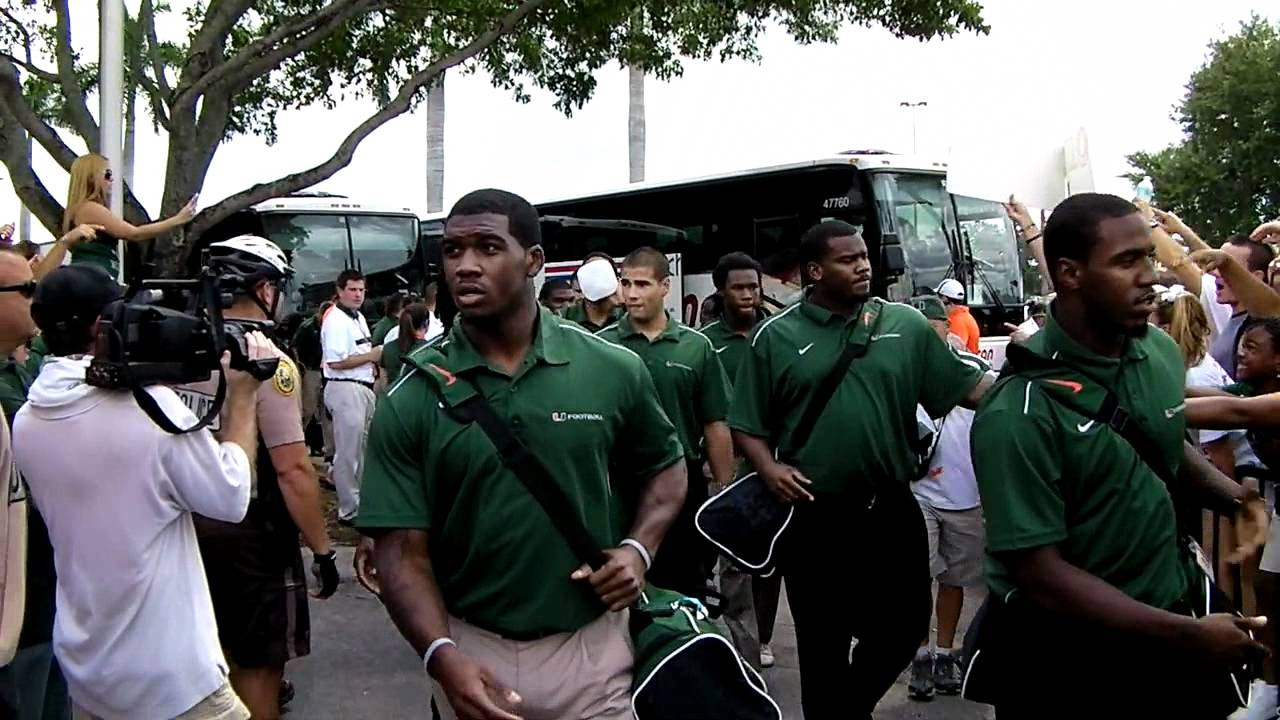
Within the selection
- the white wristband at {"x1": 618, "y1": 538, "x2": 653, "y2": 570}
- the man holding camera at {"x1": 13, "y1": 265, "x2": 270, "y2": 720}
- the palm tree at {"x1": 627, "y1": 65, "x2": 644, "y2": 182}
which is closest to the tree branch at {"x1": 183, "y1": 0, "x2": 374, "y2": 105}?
the man holding camera at {"x1": 13, "y1": 265, "x2": 270, "y2": 720}

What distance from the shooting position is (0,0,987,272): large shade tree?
9320mm

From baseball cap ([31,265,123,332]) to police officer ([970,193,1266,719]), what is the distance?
93.9 inches

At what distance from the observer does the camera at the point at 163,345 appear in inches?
118

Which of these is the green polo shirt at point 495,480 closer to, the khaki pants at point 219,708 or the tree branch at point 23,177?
the khaki pants at point 219,708

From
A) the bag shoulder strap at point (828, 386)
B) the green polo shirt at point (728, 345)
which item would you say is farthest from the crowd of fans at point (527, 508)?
the green polo shirt at point (728, 345)

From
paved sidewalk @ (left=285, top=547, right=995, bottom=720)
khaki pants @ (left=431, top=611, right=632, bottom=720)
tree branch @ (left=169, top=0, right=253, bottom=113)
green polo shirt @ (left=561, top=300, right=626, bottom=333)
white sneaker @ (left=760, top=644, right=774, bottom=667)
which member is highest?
tree branch @ (left=169, top=0, right=253, bottom=113)

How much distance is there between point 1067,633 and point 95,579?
2.42 metres

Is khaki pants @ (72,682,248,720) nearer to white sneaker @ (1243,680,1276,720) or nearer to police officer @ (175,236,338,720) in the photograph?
police officer @ (175,236,338,720)

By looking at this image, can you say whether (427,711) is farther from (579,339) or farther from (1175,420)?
(1175,420)

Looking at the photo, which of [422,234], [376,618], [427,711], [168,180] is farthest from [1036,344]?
[422,234]

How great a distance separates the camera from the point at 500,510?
2797 millimetres

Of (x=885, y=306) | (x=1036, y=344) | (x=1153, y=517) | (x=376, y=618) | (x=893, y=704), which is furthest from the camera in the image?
(x=376, y=618)

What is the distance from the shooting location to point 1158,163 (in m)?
35.6

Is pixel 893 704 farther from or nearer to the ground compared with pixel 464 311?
nearer to the ground
